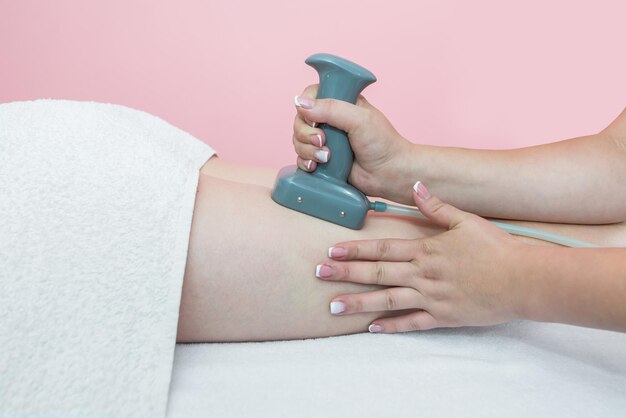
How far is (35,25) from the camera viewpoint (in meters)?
1.80

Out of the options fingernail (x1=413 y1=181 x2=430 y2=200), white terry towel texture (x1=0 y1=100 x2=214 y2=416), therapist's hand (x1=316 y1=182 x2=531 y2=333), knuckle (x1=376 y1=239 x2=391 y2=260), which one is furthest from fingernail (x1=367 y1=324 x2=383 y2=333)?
white terry towel texture (x1=0 y1=100 x2=214 y2=416)

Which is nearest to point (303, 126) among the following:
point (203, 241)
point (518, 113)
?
point (203, 241)

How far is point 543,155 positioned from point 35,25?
156cm

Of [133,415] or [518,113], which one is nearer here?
[133,415]

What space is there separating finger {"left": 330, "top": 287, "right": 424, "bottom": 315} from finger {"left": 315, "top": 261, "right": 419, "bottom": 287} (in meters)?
0.01

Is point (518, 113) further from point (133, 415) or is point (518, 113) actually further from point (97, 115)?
point (133, 415)

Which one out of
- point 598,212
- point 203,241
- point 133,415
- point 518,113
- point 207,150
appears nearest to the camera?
point 133,415

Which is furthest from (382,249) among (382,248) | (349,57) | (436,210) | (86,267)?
(349,57)

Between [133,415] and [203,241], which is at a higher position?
[203,241]

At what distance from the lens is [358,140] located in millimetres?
896

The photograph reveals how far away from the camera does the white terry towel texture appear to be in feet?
2.08

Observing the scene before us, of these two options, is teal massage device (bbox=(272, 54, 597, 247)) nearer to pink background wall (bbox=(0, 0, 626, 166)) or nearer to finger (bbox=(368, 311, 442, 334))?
finger (bbox=(368, 311, 442, 334))

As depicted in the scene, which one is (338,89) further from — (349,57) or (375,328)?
(349,57)

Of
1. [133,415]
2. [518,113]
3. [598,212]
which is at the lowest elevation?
[133,415]
